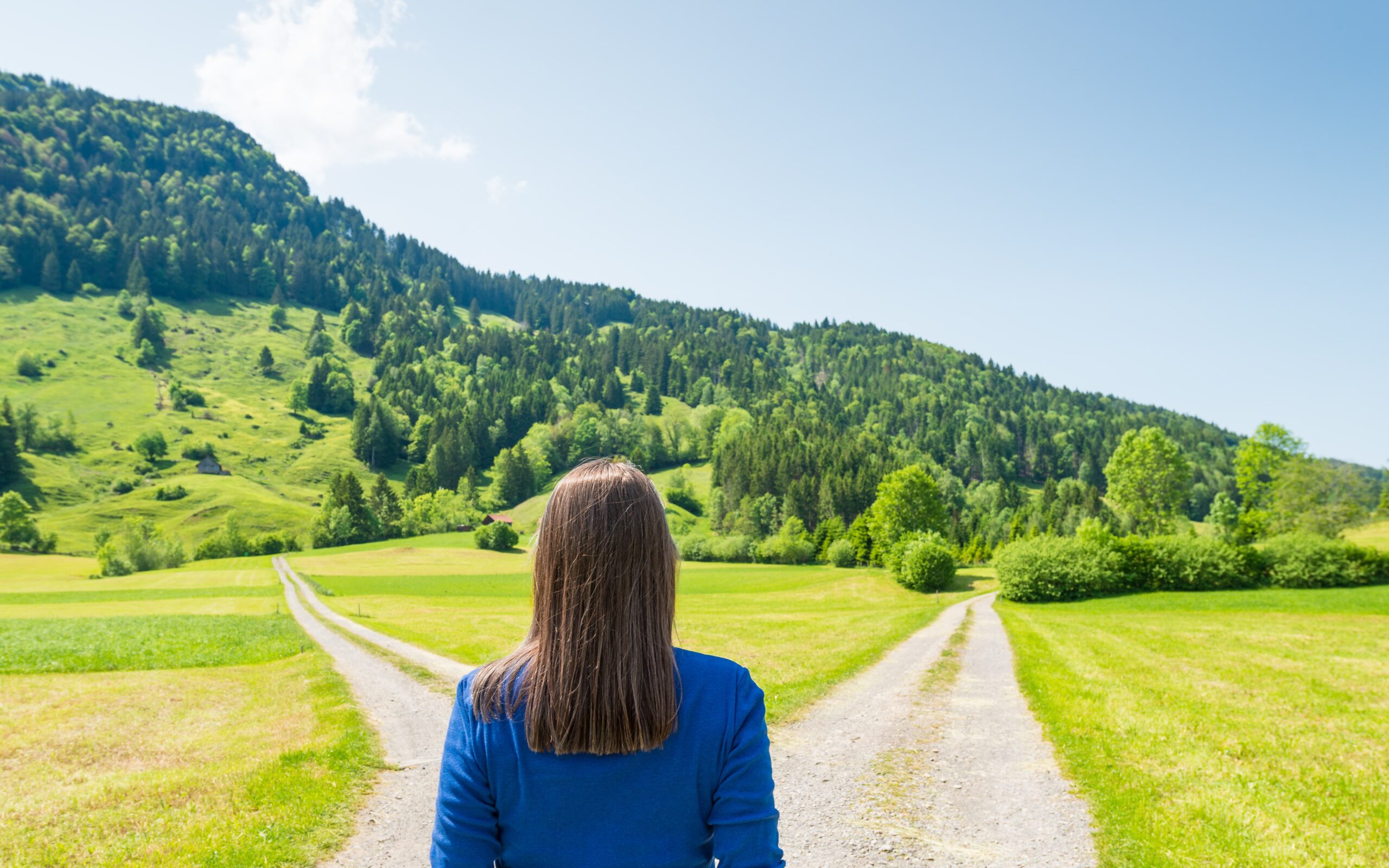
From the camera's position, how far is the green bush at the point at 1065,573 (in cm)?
5628

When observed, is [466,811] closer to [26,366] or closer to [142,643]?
[142,643]

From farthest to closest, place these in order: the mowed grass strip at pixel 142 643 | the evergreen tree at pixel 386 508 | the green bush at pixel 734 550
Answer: the evergreen tree at pixel 386 508, the green bush at pixel 734 550, the mowed grass strip at pixel 142 643

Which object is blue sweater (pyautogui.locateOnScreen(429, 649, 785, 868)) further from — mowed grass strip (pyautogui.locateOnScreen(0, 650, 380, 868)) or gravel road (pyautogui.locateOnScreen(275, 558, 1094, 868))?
mowed grass strip (pyautogui.locateOnScreen(0, 650, 380, 868))

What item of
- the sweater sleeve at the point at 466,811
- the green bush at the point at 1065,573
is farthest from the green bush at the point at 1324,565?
the sweater sleeve at the point at 466,811

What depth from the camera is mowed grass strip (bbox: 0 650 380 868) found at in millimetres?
9750

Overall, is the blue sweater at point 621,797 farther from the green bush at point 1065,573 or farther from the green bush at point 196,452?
the green bush at point 196,452

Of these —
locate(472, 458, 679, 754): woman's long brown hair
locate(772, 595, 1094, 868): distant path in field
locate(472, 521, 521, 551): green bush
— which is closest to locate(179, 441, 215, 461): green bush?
locate(472, 521, 521, 551): green bush

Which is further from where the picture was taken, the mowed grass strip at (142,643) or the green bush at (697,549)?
the green bush at (697,549)

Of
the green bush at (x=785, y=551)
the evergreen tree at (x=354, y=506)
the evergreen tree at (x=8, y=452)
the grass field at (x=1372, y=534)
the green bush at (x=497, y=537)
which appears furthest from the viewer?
the evergreen tree at (x=8, y=452)

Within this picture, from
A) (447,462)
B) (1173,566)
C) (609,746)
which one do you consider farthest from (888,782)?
(447,462)

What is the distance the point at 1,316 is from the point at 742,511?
9122 inches

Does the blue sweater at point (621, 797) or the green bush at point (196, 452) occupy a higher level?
the blue sweater at point (621, 797)

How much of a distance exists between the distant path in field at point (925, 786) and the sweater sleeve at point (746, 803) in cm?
751

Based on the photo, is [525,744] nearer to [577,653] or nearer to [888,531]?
[577,653]
